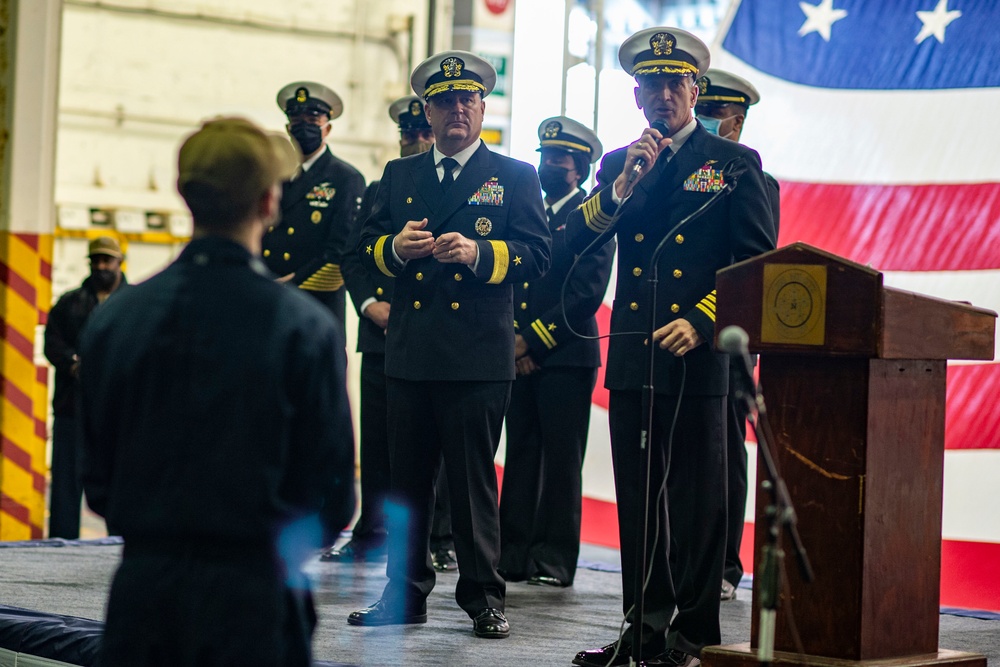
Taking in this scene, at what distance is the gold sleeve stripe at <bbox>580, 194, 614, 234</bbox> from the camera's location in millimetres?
3580

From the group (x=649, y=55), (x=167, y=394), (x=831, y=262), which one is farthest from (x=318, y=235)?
(x=167, y=394)

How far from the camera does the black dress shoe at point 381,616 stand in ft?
13.2

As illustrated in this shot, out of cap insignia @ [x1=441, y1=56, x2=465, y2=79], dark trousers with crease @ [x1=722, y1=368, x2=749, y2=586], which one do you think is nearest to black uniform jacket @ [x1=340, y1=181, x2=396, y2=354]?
cap insignia @ [x1=441, y1=56, x2=465, y2=79]

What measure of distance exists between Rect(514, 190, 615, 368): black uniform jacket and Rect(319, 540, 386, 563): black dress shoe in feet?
3.42

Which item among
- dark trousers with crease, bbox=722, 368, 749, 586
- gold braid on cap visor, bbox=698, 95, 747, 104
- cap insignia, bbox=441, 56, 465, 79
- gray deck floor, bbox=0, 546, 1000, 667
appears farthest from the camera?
gold braid on cap visor, bbox=698, 95, 747, 104

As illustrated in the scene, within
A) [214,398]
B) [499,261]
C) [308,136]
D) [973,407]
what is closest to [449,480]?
[499,261]

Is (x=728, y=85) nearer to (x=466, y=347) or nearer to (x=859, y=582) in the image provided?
(x=466, y=347)

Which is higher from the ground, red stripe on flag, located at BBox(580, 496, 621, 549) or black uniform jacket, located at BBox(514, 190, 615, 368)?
black uniform jacket, located at BBox(514, 190, 615, 368)

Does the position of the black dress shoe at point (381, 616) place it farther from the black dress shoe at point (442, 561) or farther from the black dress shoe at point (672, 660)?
the black dress shoe at point (442, 561)

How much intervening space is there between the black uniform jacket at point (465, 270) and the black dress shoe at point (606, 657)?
87 centimetres

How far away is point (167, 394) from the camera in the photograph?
1.97 metres

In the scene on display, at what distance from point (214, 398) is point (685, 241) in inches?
73.8

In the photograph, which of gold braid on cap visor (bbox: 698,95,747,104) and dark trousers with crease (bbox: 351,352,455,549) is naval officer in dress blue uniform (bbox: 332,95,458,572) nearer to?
dark trousers with crease (bbox: 351,352,455,549)

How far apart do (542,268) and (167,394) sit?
7.15 feet
